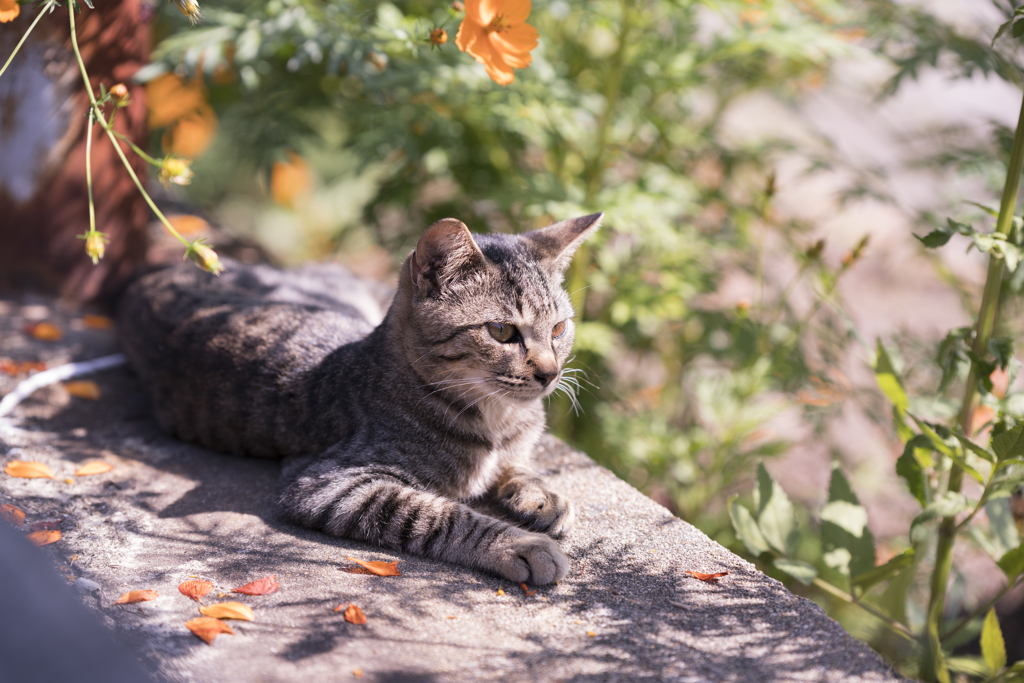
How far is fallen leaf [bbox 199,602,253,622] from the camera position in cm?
154

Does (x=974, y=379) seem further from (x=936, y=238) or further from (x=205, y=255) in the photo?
(x=205, y=255)

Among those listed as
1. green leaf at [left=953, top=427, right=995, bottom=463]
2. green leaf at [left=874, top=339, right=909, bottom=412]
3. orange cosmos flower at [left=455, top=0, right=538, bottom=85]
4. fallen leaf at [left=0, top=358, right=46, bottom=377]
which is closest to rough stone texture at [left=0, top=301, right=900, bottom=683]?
fallen leaf at [left=0, top=358, right=46, bottom=377]

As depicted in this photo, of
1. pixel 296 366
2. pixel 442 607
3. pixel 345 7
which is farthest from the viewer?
pixel 345 7

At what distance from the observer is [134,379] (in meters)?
2.85

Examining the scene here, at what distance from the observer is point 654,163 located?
359 centimetres

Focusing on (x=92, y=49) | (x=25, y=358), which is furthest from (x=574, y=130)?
(x=25, y=358)

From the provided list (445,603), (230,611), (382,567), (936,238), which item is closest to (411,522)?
(382,567)

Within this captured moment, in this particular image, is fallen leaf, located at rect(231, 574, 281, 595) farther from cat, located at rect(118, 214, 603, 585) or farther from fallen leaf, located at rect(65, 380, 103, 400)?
fallen leaf, located at rect(65, 380, 103, 400)

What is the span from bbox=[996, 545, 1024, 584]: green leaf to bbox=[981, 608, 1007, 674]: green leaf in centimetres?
11

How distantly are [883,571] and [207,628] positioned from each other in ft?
5.42

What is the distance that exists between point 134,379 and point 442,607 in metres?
1.83

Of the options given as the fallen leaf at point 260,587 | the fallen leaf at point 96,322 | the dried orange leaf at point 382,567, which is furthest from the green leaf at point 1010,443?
the fallen leaf at point 96,322

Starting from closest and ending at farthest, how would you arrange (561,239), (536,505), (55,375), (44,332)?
(536,505)
(561,239)
(55,375)
(44,332)

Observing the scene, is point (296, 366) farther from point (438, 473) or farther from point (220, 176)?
point (220, 176)
